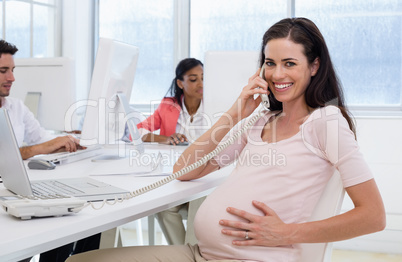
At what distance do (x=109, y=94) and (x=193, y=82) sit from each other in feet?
4.81

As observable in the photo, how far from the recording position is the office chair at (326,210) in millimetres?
1193

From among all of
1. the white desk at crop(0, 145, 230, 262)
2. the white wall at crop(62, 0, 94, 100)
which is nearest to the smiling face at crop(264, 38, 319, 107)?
the white desk at crop(0, 145, 230, 262)

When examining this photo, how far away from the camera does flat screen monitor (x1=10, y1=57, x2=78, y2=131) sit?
8.21 ft

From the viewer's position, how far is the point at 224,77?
7.62 ft

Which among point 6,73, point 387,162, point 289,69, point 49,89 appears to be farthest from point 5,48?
point 387,162

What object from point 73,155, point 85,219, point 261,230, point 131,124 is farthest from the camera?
point 73,155

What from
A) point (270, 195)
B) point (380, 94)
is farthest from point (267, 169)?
point (380, 94)

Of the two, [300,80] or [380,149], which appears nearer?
[300,80]

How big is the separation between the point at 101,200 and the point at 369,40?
9.77 ft

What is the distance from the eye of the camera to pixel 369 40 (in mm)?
3666

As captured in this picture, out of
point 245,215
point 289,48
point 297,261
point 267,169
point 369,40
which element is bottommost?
point 297,261

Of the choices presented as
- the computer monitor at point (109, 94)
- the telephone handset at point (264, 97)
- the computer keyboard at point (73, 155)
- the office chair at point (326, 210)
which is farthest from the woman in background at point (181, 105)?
the office chair at point (326, 210)

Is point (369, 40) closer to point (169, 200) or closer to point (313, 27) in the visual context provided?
point (313, 27)
